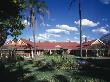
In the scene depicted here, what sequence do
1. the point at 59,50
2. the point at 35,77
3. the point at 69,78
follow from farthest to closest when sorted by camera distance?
the point at 59,50
the point at 35,77
the point at 69,78

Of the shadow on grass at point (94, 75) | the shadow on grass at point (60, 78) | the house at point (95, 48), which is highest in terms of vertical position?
the house at point (95, 48)

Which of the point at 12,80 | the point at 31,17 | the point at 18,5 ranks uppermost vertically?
the point at 31,17

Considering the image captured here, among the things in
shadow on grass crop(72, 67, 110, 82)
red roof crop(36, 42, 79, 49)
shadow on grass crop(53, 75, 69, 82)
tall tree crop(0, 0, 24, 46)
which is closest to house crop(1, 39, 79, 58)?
red roof crop(36, 42, 79, 49)

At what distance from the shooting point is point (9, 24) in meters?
13.0

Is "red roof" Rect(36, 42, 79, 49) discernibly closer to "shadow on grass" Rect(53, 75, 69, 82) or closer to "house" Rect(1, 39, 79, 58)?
"house" Rect(1, 39, 79, 58)

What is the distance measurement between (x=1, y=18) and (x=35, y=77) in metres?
9.74

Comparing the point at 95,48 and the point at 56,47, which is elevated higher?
the point at 56,47

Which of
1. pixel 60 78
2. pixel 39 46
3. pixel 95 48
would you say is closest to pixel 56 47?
pixel 39 46

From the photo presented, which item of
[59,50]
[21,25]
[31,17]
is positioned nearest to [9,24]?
[21,25]

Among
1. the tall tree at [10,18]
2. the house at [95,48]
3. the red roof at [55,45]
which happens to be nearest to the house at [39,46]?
the red roof at [55,45]

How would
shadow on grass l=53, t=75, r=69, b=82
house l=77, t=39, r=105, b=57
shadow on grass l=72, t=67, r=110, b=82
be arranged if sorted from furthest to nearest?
house l=77, t=39, r=105, b=57, shadow on grass l=53, t=75, r=69, b=82, shadow on grass l=72, t=67, r=110, b=82

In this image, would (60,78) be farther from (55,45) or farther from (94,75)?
(55,45)

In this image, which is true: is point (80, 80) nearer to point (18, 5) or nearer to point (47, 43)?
point (18, 5)

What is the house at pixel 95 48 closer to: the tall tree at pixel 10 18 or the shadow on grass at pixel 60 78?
the shadow on grass at pixel 60 78
